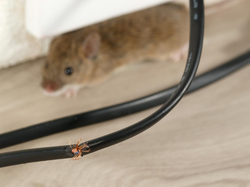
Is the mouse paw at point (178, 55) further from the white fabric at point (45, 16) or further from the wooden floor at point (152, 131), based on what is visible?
the white fabric at point (45, 16)

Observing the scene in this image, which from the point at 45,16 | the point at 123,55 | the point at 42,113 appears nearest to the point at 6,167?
the point at 42,113

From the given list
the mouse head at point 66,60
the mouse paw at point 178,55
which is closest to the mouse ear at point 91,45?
the mouse head at point 66,60

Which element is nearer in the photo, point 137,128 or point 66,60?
point 137,128

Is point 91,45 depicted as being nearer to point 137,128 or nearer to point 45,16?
point 45,16

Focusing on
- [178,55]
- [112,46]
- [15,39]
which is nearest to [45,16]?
[15,39]

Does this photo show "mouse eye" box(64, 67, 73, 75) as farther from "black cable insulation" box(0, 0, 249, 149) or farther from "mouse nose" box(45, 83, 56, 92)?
"black cable insulation" box(0, 0, 249, 149)
